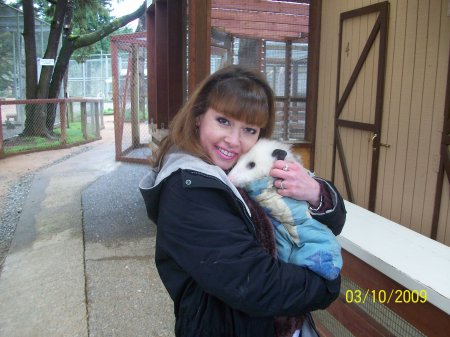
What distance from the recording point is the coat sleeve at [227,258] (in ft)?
3.64

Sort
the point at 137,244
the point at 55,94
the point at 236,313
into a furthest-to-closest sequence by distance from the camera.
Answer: the point at 55,94, the point at 137,244, the point at 236,313

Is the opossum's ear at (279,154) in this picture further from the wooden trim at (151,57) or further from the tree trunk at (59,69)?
the tree trunk at (59,69)

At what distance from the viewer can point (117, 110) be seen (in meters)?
8.78

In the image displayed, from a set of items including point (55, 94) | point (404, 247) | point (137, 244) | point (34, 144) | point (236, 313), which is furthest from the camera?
point (55, 94)

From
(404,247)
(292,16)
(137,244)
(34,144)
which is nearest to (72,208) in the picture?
(137,244)

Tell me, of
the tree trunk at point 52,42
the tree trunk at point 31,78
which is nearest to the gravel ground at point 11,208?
the tree trunk at point 31,78

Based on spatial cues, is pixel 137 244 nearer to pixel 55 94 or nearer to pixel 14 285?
pixel 14 285

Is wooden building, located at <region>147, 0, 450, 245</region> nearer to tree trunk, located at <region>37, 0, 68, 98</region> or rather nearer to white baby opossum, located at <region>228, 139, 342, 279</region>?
white baby opossum, located at <region>228, 139, 342, 279</region>

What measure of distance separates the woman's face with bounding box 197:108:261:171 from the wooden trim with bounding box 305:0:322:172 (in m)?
3.13

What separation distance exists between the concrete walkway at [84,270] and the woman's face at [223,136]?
2.11 meters

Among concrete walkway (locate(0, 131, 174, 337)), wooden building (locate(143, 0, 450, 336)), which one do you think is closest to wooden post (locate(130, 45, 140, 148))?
concrete walkway (locate(0, 131, 174, 337))

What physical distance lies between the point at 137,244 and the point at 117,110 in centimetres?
477

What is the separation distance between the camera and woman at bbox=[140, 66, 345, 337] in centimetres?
112

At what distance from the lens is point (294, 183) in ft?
4.42
